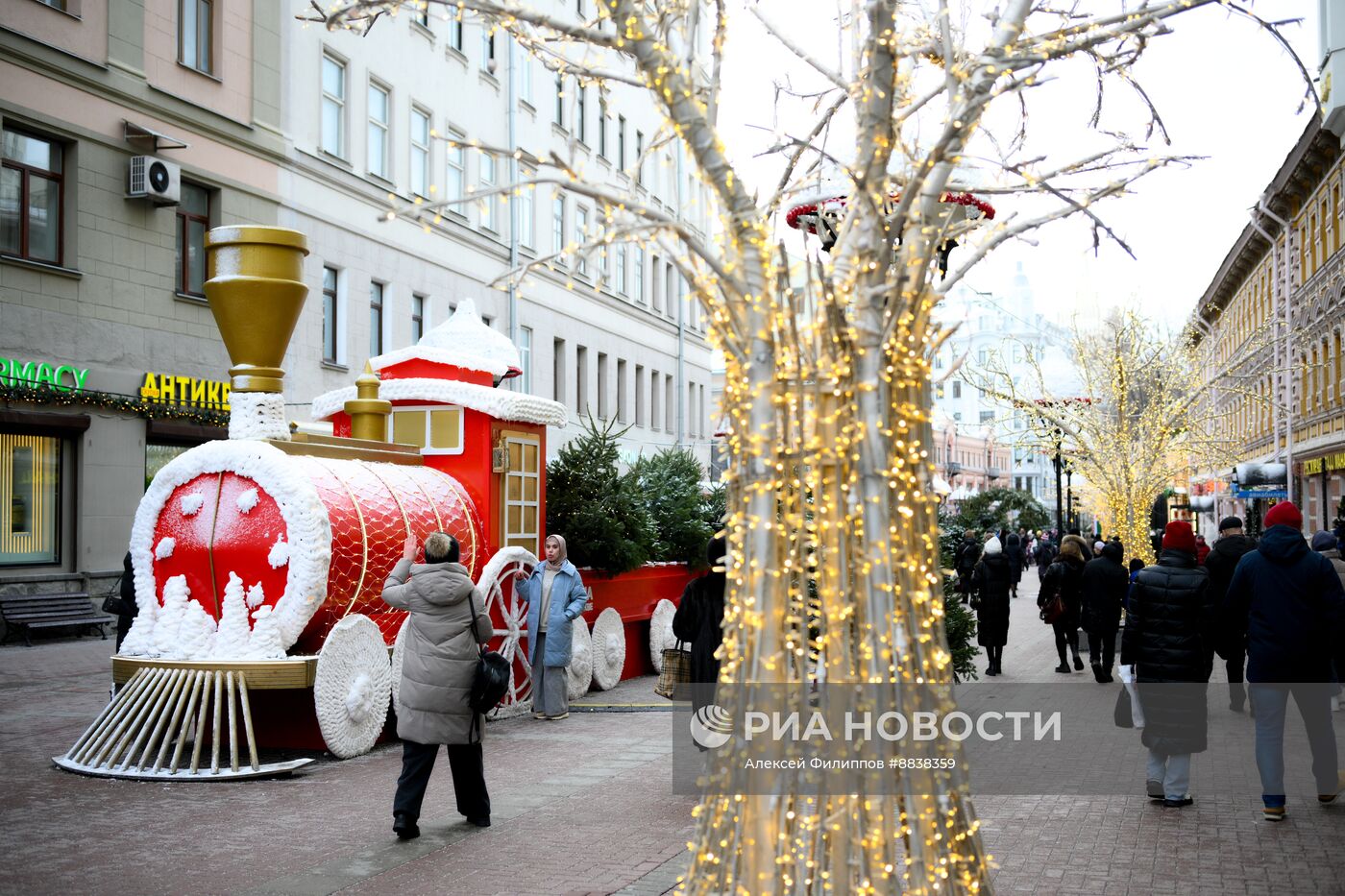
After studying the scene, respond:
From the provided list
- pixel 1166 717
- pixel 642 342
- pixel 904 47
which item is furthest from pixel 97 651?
pixel 642 342

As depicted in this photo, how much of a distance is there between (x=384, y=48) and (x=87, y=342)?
10.1 metres

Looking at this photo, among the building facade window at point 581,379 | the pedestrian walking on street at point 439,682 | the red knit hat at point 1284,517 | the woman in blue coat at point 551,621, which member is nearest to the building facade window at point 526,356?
the building facade window at point 581,379

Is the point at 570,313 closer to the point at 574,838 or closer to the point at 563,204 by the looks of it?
the point at 563,204

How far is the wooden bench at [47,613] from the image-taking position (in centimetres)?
1714

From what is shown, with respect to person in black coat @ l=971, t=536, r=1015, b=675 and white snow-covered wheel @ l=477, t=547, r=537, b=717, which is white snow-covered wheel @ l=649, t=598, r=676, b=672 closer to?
white snow-covered wheel @ l=477, t=547, r=537, b=717

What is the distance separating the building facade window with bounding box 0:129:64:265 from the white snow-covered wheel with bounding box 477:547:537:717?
10.7 m

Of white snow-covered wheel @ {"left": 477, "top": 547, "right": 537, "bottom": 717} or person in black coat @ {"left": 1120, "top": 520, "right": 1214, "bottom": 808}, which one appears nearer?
person in black coat @ {"left": 1120, "top": 520, "right": 1214, "bottom": 808}

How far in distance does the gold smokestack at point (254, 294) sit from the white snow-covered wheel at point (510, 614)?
266 centimetres

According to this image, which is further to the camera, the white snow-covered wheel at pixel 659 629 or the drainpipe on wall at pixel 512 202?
the drainpipe on wall at pixel 512 202

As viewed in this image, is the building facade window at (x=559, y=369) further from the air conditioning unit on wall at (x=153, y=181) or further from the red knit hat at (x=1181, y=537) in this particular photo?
the red knit hat at (x=1181, y=537)

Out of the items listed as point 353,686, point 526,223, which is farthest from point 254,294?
point 526,223

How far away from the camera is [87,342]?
19016 millimetres

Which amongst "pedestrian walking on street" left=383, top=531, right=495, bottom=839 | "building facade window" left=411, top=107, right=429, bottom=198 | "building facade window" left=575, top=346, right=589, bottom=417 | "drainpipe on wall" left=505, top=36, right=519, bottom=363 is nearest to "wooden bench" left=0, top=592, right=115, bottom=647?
"pedestrian walking on street" left=383, top=531, right=495, bottom=839

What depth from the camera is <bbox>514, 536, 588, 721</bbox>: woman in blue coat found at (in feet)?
37.2
